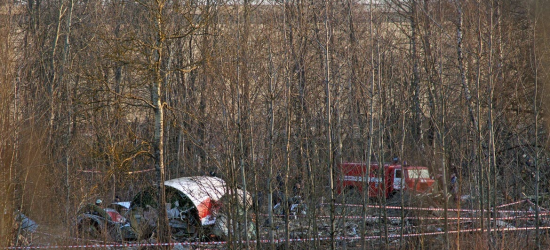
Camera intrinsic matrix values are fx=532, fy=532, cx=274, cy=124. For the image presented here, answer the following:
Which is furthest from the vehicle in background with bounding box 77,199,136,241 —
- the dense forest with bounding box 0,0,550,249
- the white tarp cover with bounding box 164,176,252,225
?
the white tarp cover with bounding box 164,176,252,225

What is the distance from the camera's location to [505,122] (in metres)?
13.7

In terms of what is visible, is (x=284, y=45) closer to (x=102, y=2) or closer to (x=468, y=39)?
(x=468, y=39)

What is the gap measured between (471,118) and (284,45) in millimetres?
5239

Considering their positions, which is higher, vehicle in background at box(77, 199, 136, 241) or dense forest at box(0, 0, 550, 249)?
dense forest at box(0, 0, 550, 249)

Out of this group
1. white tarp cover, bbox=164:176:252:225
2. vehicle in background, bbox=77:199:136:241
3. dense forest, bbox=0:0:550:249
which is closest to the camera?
dense forest, bbox=0:0:550:249

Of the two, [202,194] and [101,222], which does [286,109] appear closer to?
[202,194]

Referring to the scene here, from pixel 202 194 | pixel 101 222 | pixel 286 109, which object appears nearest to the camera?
pixel 286 109

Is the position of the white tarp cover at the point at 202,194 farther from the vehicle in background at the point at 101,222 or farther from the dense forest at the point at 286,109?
the vehicle in background at the point at 101,222

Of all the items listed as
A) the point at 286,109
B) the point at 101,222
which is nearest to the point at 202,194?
the point at 101,222

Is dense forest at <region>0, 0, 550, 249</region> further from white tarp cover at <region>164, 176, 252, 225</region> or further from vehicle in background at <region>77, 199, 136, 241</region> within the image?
white tarp cover at <region>164, 176, 252, 225</region>

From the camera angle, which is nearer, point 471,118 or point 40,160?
point 40,160

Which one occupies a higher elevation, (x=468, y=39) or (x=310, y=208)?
(x=468, y=39)

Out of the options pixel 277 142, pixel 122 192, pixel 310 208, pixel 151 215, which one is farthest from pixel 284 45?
pixel 122 192

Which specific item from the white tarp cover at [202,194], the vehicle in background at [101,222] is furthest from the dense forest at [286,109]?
the white tarp cover at [202,194]
